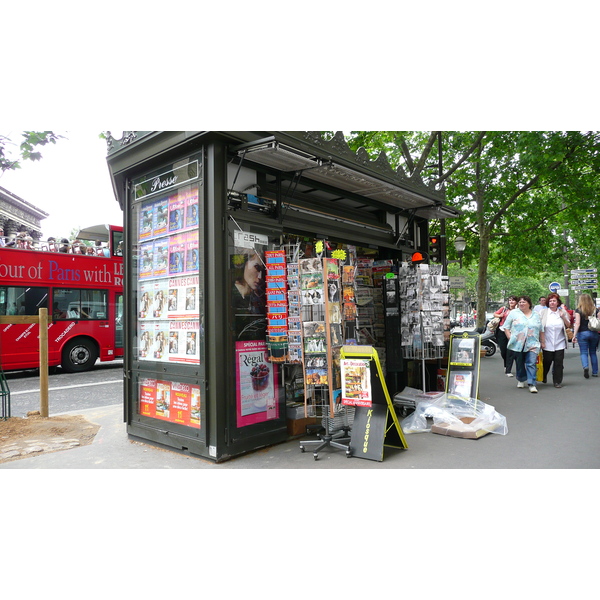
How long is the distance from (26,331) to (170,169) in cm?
979

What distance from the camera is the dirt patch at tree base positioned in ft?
18.9

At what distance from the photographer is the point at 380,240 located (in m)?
8.20

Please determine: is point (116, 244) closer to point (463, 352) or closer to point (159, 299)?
point (159, 299)

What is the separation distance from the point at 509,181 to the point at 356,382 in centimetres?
1622

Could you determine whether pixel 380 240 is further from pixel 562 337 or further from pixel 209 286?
pixel 562 337

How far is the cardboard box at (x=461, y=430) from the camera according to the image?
5859 millimetres

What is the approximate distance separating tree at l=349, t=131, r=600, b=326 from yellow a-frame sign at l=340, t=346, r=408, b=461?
9348 mm

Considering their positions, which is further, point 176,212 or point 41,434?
point 41,434

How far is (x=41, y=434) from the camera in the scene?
647 centimetres

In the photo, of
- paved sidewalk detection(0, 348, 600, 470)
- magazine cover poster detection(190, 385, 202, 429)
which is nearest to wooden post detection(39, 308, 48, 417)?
paved sidewalk detection(0, 348, 600, 470)

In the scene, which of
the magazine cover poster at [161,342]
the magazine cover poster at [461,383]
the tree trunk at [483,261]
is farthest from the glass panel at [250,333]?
the tree trunk at [483,261]

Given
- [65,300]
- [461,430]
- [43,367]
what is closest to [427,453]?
[461,430]

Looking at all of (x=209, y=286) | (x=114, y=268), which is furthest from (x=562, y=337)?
(x=114, y=268)

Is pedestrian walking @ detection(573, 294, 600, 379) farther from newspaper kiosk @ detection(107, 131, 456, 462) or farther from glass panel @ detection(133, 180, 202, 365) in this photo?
glass panel @ detection(133, 180, 202, 365)
